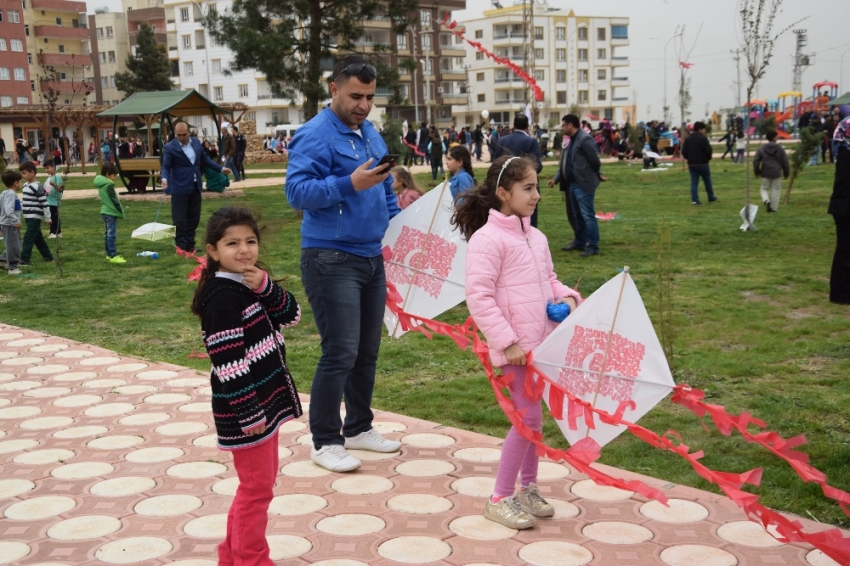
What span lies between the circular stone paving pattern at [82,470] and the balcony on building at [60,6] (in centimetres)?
8920

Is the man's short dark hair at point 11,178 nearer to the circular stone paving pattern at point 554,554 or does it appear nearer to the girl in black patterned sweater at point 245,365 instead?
the girl in black patterned sweater at point 245,365

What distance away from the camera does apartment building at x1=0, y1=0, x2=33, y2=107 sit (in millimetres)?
77000

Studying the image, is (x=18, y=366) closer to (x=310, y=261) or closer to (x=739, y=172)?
(x=310, y=261)

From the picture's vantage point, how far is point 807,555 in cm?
353

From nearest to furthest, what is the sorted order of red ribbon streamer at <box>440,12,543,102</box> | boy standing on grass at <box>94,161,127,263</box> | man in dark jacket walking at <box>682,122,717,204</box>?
1. boy standing on grass at <box>94,161,127,263</box>
2. red ribbon streamer at <box>440,12,543,102</box>
3. man in dark jacket walking at <box>682,122,717,204</box>

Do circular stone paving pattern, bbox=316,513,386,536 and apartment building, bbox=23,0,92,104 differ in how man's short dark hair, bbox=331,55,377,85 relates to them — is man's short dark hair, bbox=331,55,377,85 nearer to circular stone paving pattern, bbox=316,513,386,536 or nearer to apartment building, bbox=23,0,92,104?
circular stone paving pattern, bbox=316,513,386,536

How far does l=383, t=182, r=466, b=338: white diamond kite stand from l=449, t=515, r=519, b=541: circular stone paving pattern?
1.62 m

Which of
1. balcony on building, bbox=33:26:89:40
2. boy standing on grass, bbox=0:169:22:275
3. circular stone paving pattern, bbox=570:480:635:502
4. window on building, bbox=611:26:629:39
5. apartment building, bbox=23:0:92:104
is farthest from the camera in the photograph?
window on building, bbox=611:26:629:39

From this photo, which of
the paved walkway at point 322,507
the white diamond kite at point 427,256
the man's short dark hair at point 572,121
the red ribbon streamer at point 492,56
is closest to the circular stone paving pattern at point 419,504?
the paved walkway at point 322,507

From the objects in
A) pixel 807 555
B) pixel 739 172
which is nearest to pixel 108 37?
pixel 739 172

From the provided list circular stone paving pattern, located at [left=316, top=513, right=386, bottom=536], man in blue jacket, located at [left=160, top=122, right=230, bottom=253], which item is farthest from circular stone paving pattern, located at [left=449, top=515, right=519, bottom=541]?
man in blue jacket, located at [left=160, top=122, right=230, bottom=253]

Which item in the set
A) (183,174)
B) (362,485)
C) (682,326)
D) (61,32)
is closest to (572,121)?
(682,326)

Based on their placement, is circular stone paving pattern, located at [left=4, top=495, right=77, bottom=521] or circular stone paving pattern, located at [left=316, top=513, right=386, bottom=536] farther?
circular stone paving pattern, located at [left=4, top=495, right=77, bottom=521]

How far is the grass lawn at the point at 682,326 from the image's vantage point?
4.87 meters
